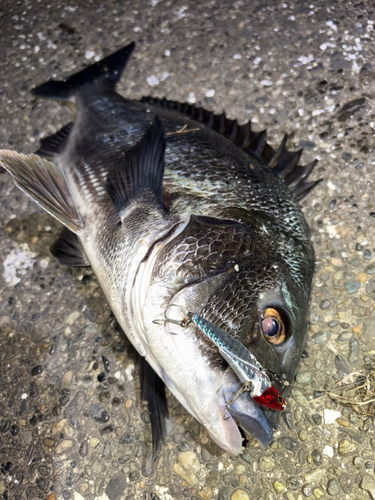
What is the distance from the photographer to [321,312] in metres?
2.58

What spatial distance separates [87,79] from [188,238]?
188 centimetres

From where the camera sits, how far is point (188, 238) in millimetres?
1943

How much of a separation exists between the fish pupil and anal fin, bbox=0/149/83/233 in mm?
1273

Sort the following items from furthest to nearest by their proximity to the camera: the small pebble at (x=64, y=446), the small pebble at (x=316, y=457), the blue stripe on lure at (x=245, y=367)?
the small pebble at (x=64, y=446)
the small pebble at (x=316, y=457)
the blue stripe on lure at (x=245, y=367)

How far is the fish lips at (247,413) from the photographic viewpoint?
161 cm

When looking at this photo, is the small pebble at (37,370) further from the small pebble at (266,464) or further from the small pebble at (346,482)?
the small pebble at (346,482)

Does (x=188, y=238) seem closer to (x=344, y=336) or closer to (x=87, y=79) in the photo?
(x=344, y=336)

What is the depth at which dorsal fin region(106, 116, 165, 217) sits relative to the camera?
2219 mm

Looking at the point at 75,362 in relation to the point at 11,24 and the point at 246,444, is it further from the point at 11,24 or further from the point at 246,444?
the point at 11,24

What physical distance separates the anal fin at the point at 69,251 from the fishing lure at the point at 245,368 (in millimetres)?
1329

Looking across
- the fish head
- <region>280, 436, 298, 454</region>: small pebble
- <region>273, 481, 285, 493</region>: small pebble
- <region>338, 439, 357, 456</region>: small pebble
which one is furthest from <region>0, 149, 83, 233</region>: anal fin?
<region>338, 439, 357, 456</region>: small pebble

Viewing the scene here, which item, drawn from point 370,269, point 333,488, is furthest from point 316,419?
point 370,269

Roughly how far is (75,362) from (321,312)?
1.50 m

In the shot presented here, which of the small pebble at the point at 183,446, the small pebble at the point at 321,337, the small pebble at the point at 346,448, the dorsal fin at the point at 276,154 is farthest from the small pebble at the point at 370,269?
the small pebble at the point at 183,446
